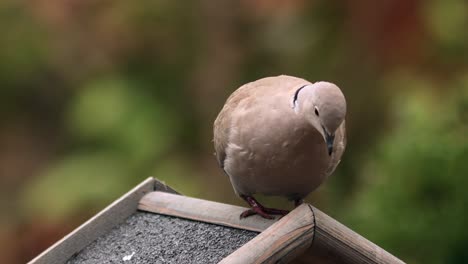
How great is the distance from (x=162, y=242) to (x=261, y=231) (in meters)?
0.33

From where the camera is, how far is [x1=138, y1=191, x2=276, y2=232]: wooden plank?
3.01 m

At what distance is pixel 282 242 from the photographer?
2.61 meters

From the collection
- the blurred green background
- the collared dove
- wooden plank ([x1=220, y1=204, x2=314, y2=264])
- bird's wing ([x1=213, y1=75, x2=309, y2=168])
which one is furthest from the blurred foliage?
the blurred green background

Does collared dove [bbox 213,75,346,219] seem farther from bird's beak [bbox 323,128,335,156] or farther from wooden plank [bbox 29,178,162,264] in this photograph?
wooden plank [bbox 29,178,162,264]

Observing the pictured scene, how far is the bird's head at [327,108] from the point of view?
2535 mm

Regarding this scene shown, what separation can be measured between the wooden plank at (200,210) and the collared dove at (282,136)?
4 cm

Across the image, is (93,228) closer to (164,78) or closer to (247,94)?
(247,94)

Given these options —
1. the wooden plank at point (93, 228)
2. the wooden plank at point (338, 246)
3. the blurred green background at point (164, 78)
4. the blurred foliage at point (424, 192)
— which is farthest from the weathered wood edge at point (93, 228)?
the blurred green background at point (164, 78)

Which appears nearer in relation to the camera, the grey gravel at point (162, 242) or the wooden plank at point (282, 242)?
the wooden plank at point (282, 242)

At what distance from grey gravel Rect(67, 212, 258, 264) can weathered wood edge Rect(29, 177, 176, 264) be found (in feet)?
0.07

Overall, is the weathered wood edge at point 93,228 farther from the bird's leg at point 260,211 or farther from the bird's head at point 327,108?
the bird's head at point 327,108

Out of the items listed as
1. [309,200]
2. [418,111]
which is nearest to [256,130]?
[418,111]

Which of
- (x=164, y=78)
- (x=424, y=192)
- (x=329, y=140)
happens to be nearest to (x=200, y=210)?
(x=329, y=140)

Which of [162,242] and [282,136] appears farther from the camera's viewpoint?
[162,242]
